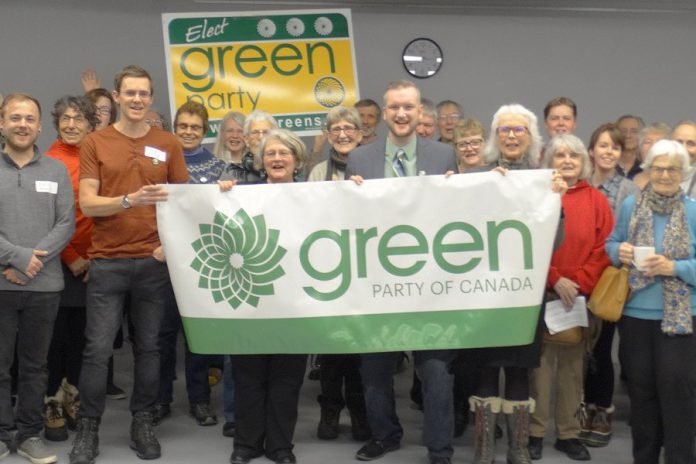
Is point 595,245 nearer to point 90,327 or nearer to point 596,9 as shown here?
point 90,327

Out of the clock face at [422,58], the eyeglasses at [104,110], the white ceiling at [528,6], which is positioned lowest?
the eyeglasses at [104,110]

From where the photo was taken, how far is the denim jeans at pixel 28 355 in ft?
15.2

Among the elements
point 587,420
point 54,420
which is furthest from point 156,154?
point 587,420

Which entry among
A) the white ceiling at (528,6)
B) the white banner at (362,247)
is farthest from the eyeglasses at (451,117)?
the white banner at (362,247)

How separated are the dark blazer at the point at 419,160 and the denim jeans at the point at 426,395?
0.78 meters

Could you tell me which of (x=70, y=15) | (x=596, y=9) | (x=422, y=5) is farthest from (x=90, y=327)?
(x=596, y=9)

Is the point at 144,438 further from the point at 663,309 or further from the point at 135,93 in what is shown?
the point at 663,309

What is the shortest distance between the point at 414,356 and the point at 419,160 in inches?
33.6

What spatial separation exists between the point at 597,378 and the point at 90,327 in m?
2.45

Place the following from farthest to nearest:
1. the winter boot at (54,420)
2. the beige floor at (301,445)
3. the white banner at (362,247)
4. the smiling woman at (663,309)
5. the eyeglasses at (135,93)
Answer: the winter boot at (54,420), the beige floor at (301,445), the eyeglasses at (135,93), the white banner at (362,247), the smiling woman at (663,309)

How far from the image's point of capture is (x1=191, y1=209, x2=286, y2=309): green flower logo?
14.7 ft

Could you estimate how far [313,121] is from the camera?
23.8ft

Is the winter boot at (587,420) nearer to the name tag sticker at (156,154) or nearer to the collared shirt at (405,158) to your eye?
the collared shirt at (405,158)

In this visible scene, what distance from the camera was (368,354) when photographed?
464 cm
